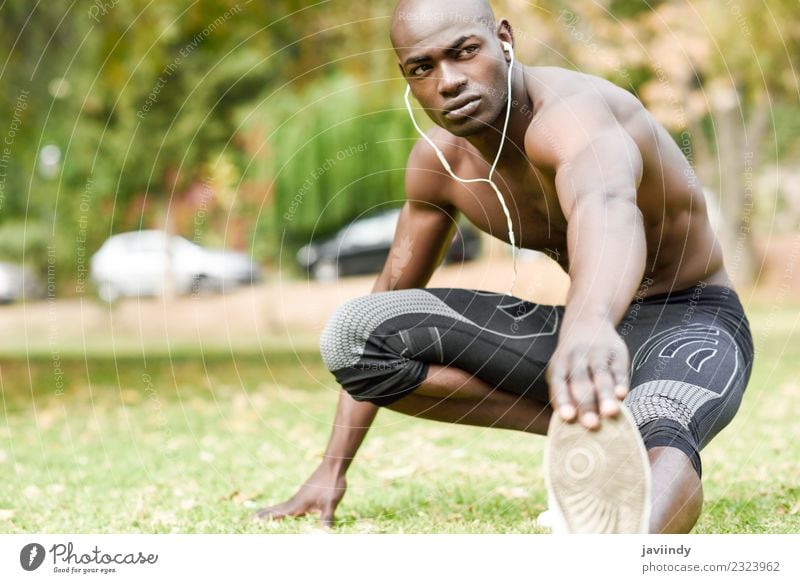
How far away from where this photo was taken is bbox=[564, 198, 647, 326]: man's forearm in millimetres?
2592

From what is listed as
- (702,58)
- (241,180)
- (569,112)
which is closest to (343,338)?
(569,112)

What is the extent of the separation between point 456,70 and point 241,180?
35.0 ft

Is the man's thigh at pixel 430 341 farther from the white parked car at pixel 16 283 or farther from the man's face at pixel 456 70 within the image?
the white parked car at pixel 16 283

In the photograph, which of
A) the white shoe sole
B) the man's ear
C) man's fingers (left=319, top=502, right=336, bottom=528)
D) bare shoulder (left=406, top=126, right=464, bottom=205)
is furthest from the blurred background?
the man's ear

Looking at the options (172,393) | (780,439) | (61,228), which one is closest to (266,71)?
(61,228)

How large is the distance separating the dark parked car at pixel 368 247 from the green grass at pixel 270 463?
8098mm

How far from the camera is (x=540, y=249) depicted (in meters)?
3.98

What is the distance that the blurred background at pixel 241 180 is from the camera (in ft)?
33.2

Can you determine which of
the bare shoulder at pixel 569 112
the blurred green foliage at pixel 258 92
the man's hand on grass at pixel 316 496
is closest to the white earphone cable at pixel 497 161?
the bare shoulder at pixel 569 112

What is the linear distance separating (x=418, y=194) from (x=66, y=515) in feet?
6.48

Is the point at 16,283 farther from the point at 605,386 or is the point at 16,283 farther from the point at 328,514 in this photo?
the point at 605,386

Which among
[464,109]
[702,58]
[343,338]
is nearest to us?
[464,109]

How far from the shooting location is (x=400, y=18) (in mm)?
3326

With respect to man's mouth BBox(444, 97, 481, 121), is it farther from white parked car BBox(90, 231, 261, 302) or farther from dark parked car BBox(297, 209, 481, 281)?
white parked car BBox(90, 231, 261, 302)
